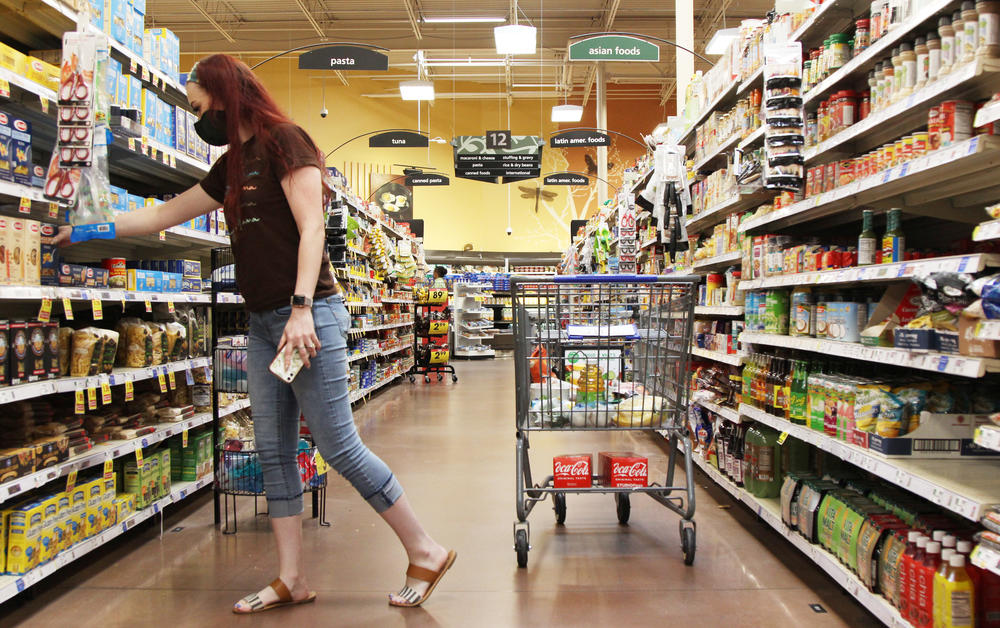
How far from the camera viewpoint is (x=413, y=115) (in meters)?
19.5

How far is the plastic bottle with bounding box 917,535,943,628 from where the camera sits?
1812 mm

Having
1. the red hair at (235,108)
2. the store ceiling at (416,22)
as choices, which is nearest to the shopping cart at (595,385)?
the red hair at (235,108)

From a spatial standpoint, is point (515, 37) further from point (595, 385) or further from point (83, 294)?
point (83, 294)

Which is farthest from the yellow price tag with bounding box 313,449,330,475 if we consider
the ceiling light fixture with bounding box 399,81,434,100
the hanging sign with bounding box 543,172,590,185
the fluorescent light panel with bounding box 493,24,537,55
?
the hanging sign with bounding box 543,172,590,185

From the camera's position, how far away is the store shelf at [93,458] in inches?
87.7

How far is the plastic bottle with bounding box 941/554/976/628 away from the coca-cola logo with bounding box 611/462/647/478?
4.01 ft

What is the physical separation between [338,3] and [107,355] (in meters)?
13.0

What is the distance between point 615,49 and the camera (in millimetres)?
7332

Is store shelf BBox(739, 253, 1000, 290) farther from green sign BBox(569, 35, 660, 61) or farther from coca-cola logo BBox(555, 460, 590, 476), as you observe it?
green sign BBox(569, 35, 660, 61)

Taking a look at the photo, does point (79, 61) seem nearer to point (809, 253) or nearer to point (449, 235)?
point (809, 253)

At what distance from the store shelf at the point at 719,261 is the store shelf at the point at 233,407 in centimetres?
294

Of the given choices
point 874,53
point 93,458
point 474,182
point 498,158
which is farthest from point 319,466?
point 474,182

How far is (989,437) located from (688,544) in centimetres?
133

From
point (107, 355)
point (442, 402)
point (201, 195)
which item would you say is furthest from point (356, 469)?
point (442, 402)
